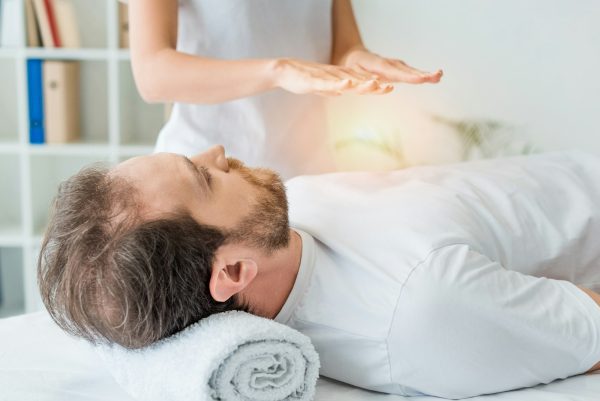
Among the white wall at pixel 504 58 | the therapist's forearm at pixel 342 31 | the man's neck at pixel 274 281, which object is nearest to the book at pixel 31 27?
the white wall at pixel 504 58

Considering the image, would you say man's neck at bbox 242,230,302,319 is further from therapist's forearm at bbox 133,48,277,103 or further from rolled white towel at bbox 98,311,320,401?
therapist's forearm at bbox 133,48,277,103

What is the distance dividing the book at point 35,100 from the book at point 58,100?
18mm

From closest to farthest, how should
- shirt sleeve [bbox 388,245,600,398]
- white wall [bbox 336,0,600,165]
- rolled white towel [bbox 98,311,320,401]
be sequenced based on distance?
1. rolled white towel [bbox 98,311,320,401]
2. shirt sleeve [bbox 388,245,600,398]
3. white wall [bbox 336,0,600,165]

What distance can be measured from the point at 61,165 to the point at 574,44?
7.36 ft

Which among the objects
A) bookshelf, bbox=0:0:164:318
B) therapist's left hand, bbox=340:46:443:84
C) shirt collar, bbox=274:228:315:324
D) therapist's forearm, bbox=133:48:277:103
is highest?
therapist's left hand, bbox=340:46:443:84

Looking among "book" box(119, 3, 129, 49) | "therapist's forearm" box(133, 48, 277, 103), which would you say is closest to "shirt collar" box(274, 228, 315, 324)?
"therapist's forearm" box(133, 48, 277, 103)

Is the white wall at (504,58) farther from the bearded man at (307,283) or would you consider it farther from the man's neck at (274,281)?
the man's neck at (274,281)

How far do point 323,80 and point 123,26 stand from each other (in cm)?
193

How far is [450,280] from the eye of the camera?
1196mm

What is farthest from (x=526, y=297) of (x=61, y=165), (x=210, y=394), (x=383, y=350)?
(x=61, y=165)

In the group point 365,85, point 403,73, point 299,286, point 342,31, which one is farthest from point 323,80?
point 342,31

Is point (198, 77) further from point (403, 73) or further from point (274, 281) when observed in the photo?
point (274, 281)

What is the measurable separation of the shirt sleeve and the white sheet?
0.04 metres

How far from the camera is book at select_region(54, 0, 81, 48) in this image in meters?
3.05
